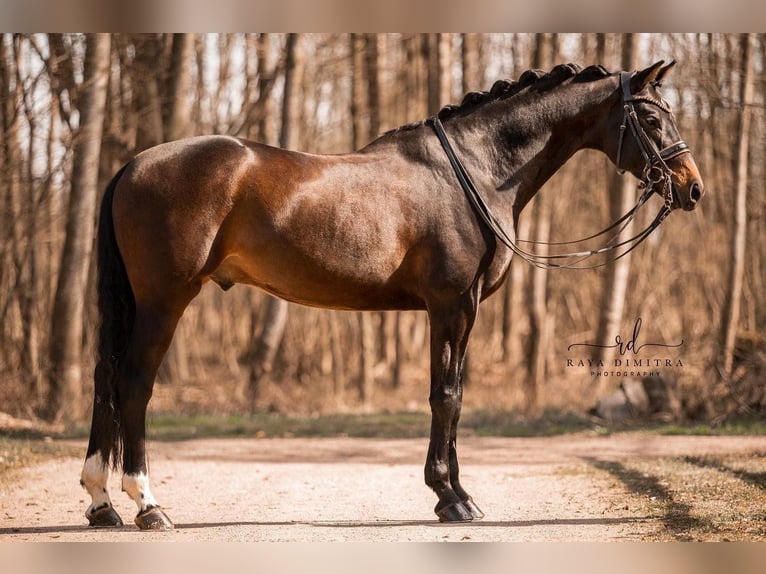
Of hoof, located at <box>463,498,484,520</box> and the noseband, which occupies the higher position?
the noseband

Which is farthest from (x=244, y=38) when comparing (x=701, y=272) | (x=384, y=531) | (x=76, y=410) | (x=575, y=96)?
(x=384, y=531)

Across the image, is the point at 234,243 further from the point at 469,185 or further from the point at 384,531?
the point at 384,531

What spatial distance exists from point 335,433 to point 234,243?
5709 mm

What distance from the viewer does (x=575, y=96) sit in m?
6.24

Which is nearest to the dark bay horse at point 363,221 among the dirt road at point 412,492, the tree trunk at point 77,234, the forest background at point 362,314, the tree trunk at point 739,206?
the dirt road at point 412,492

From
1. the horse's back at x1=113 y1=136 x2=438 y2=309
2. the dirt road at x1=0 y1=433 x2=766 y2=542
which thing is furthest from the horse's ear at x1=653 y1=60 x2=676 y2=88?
the dirt road at x1=0 y1=433 x2=766 y2=542

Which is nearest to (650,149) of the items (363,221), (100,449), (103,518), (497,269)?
(497,269)

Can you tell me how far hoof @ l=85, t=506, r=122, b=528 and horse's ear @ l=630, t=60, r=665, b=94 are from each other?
4282 mm

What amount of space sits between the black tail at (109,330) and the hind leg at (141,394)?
0.30ft

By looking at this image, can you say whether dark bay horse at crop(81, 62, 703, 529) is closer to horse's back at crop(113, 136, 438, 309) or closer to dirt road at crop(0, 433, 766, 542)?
horse's back at crop(113, 136, 438, 309)

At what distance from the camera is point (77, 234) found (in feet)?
37.9

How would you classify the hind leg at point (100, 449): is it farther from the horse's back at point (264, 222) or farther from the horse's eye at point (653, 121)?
the horse's eye at point (653, 121)

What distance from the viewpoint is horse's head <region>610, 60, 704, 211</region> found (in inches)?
235

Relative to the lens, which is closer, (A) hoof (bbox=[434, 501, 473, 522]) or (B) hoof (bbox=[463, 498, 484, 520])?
(A) hoof (bbox=[434, 501, 473, 522])
